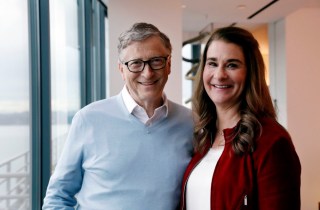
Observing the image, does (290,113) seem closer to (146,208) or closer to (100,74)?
(100,74)

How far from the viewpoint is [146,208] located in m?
1.38

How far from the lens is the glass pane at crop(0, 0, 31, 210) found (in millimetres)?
1705

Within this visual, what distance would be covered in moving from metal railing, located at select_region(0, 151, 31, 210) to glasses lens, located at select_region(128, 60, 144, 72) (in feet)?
2.69

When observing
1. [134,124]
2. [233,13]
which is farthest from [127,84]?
[233,13]

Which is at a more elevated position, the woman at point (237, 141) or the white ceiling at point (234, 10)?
the white ceiling at point (234, 10)

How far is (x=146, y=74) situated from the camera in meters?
1.42

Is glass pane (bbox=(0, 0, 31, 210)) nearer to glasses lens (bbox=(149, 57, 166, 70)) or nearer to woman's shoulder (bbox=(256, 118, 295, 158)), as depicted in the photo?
glasses lens (bbox=(149, 57, 166, 70))

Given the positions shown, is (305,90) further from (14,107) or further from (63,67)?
(14,107)

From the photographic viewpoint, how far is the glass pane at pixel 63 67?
8.31 ft

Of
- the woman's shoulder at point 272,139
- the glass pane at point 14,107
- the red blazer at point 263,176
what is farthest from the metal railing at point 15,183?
the woman's shoulder at point 272,139

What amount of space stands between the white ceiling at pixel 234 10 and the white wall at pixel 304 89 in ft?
1.04

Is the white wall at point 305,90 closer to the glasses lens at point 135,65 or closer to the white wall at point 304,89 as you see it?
the white wall at point 304,89

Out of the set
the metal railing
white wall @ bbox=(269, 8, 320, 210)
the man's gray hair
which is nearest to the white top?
the man's gray hair

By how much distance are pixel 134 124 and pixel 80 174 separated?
0.32m
